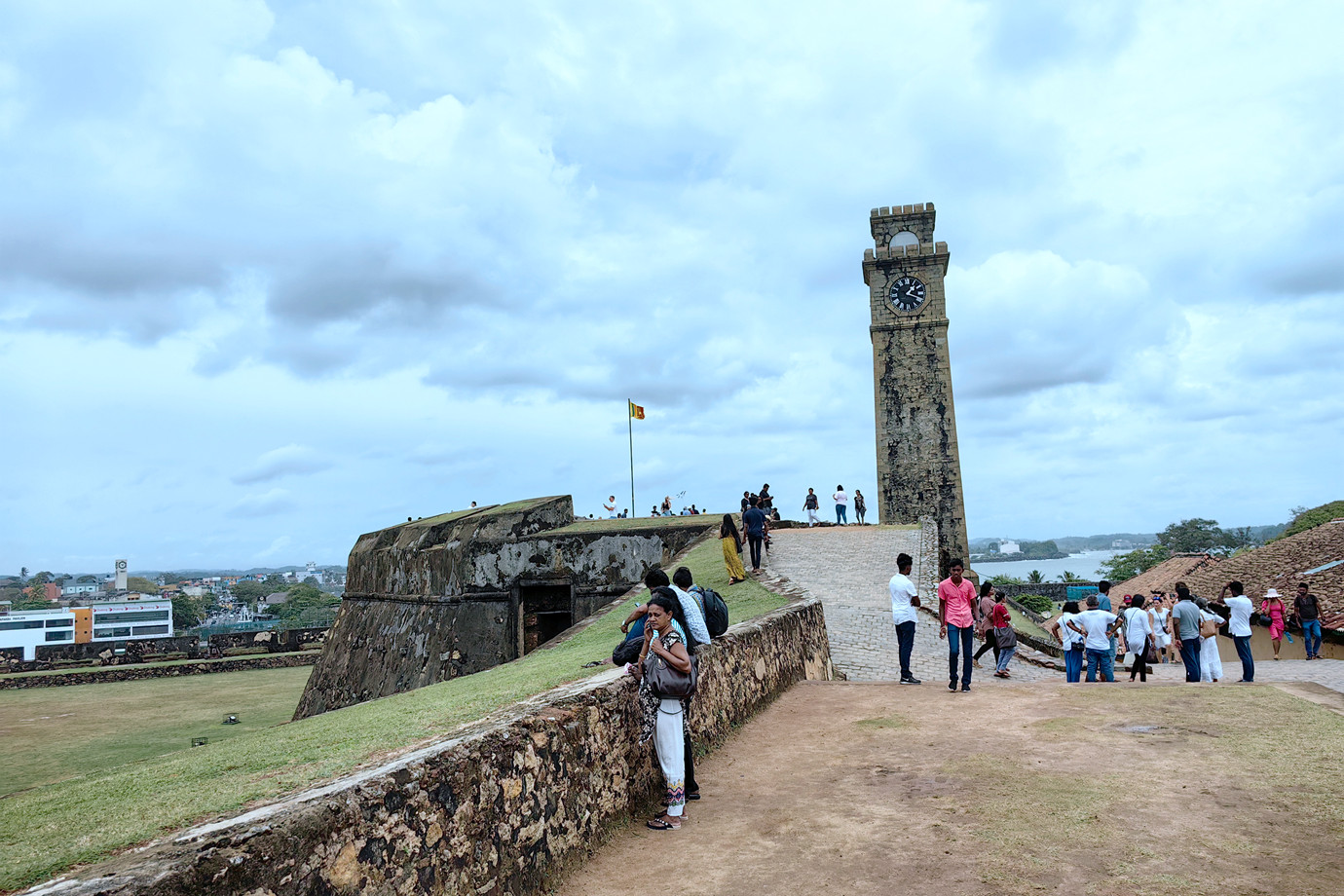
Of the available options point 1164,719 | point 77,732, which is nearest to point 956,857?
point 1164,719

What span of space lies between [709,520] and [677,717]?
1558 cm

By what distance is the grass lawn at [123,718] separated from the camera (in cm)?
1719

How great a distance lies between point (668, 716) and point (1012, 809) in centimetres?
193

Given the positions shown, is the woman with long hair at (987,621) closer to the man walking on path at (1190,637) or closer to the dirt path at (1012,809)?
the man walking on path at (1190,637)

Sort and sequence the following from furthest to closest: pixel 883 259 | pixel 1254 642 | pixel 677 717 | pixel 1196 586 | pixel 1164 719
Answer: pixel 883 259
pixel 1196 586
pixel 1254 642
pixel 1164 719
pixel 677 717

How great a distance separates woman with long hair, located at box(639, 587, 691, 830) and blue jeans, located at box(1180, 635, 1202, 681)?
796 cm

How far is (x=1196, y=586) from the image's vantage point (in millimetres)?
25531

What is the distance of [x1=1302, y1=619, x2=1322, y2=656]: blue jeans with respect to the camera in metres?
15.6

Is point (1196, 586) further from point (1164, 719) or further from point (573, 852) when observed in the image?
point (573, 852)

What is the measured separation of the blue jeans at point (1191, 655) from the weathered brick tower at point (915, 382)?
20.8 metres

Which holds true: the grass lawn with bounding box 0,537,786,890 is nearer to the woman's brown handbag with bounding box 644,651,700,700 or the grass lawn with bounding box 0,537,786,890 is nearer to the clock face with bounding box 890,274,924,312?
the woman's brown handbag with bounding box 644,651,700,700

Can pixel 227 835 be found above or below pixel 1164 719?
above

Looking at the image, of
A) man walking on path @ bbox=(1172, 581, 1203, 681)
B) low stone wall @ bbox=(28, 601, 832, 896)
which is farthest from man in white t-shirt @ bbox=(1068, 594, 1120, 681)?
low stone wall @ bbox=(28, 601, 832, 896)

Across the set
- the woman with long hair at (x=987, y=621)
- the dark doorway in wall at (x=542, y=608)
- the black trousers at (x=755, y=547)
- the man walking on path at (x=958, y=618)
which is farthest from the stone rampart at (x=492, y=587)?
the man walking on path at (x=958, y=618)
